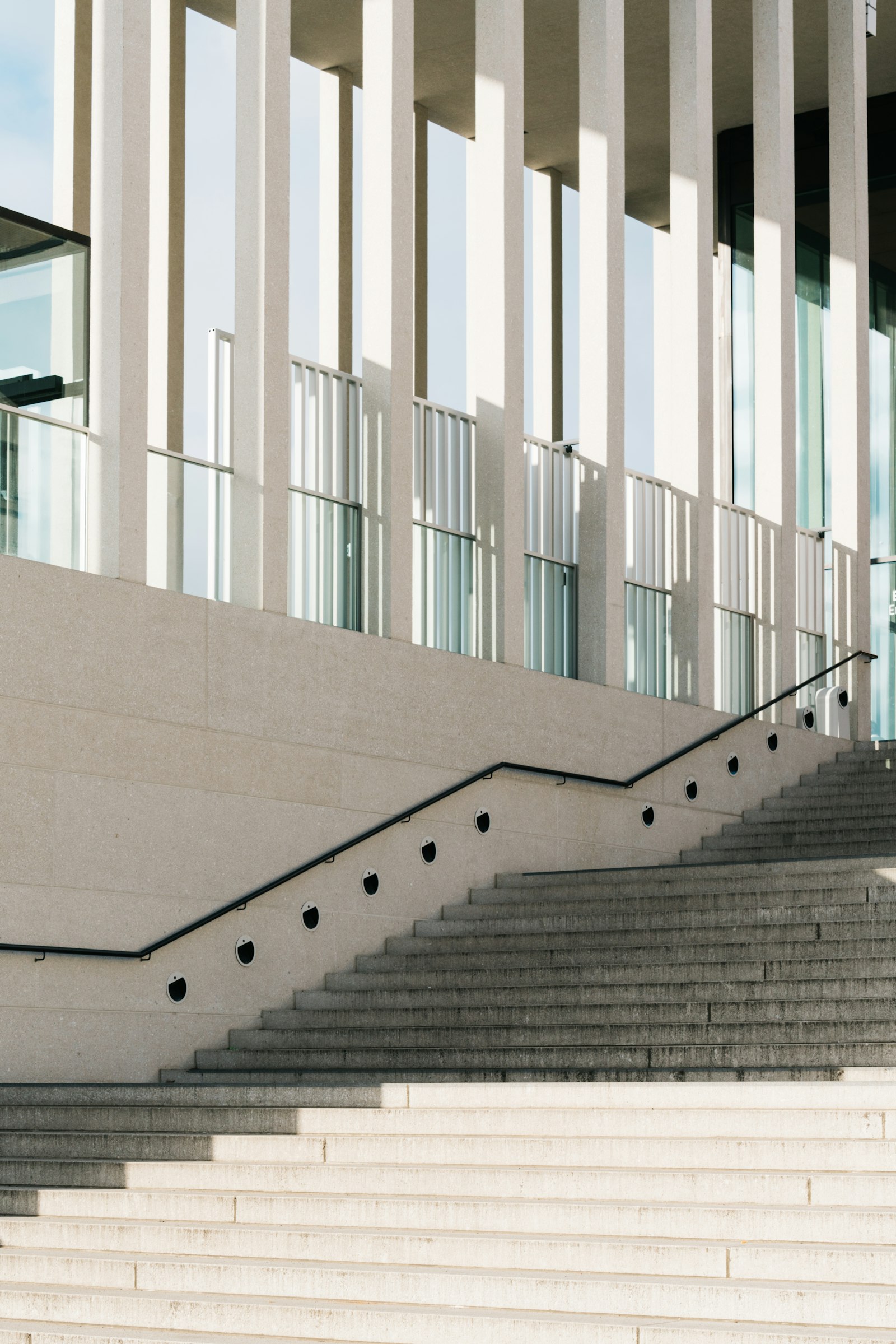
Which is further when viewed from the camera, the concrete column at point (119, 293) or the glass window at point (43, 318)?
the concrete column at point (119, 293)

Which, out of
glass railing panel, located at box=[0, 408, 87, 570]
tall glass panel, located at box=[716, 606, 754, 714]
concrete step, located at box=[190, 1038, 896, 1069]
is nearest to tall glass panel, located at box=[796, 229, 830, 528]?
tall glass panel, located at box=[716, 606, 754, 714]

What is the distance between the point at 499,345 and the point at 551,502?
1.52 meters

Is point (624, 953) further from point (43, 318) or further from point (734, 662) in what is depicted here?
point (734, 662)

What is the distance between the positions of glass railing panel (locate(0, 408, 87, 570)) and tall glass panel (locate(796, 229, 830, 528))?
1006 cm

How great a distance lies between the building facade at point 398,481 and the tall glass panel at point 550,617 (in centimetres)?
4

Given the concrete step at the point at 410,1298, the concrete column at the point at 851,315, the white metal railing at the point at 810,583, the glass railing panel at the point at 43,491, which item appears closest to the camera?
the concrete step at the point at 410,1298

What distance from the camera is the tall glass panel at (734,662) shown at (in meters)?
16.8

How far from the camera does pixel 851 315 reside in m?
17.7

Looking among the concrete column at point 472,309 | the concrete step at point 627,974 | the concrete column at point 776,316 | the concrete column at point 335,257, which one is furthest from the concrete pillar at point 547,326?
the concrete step at point 627,974

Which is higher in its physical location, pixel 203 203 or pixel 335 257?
pixel 203 203

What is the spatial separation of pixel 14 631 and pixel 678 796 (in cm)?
635

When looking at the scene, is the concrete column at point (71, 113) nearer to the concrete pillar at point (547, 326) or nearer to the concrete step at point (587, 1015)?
the concrete pillar at point (547, 326)

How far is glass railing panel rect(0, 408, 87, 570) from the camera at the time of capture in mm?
10836

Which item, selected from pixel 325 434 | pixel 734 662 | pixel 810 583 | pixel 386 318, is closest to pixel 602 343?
pixel 386 318
